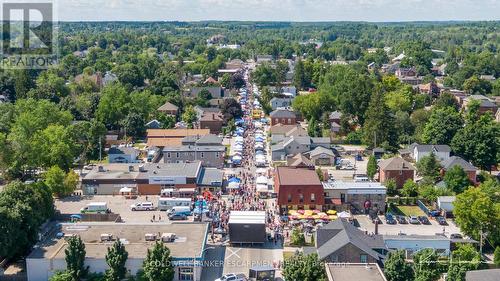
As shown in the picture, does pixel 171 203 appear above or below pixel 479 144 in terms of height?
below

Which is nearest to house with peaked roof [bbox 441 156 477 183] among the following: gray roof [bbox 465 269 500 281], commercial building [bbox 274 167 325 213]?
commercial building [bbox 274 167 325 213]

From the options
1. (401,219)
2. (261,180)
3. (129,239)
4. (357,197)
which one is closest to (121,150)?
(261,180)

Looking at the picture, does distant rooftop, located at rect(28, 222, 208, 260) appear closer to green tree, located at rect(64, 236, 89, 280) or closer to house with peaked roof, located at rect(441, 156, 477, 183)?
green tree, located at rect(64, 236, 89, 280)

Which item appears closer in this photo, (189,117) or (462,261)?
(462,261)

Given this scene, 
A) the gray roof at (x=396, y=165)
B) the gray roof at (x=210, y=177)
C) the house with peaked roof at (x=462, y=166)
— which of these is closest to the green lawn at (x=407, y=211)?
the gray roof at (x=396, y=165)

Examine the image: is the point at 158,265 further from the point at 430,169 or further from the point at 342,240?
the point at 430,169
